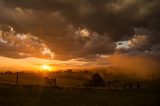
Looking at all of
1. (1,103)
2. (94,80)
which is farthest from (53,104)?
(94,80)

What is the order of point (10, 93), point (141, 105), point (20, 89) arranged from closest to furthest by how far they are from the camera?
point (141, 105) → point (10, 93) → point (20, 89)

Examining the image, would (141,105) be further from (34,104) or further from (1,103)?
(1,103)

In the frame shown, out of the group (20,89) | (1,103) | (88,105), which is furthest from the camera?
(20,89)

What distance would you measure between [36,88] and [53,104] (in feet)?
56.8

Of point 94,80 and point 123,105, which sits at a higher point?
point 94,80

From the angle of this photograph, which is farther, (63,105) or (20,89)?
(20,89)

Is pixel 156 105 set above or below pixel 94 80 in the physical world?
below

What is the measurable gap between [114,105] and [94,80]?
47.7 meters

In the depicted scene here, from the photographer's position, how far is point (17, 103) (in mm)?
36500

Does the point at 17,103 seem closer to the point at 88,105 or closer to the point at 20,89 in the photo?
the point at 88,105

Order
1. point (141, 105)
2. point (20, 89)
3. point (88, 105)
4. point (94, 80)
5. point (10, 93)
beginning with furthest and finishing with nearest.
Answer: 1. point (94, 80)
2. point (20, 89)
3. point (10, 93)
4. point (141, 105)
5. point (88, 105)

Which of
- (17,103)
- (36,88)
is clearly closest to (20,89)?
(36,88)

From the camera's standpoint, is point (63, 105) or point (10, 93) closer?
point (63, 105)

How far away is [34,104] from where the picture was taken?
118ft
